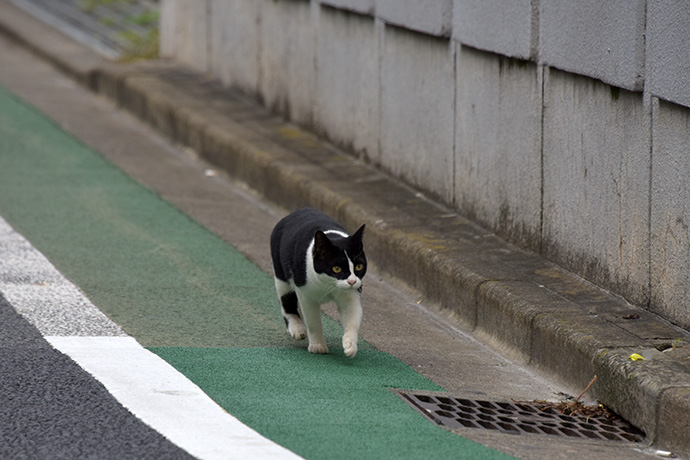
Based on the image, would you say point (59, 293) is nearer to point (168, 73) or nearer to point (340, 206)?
point (340, 206)

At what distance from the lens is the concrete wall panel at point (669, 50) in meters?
5.19

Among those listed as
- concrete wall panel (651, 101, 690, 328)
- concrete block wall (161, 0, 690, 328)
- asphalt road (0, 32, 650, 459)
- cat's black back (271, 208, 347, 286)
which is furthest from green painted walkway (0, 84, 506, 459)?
concrete block wall (161, 0, 690, 328)

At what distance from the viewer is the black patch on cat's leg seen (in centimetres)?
596

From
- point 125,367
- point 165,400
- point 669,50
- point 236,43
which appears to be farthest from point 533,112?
point 236,43

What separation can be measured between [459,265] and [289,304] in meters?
1.07

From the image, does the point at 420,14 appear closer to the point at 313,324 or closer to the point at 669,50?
the point at 669,50

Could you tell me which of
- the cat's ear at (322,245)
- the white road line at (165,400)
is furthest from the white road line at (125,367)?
the cat's ear at (322,245)

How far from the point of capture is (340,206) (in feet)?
25.6

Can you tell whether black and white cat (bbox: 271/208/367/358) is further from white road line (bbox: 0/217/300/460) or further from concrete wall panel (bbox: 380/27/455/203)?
concrete wall panel (bbox: 380/27/455/203)

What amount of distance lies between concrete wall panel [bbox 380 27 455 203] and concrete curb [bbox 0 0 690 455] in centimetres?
17

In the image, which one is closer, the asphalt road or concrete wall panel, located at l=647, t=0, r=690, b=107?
the asphalt road

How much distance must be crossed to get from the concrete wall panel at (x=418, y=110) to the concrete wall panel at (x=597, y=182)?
1236 mm

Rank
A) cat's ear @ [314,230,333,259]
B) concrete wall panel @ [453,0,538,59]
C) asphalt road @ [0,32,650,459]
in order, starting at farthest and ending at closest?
concrete wall panel @ [453,0,538,59] < cat's ear @ [314,230,333,259] < asphalt road @ [0,32,650,459]

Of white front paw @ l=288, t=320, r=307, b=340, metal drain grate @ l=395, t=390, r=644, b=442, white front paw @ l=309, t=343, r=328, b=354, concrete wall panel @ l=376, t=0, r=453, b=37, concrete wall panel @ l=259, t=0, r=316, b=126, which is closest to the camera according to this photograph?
metal drain grate @ l=395, t=390, r=644, b=442
